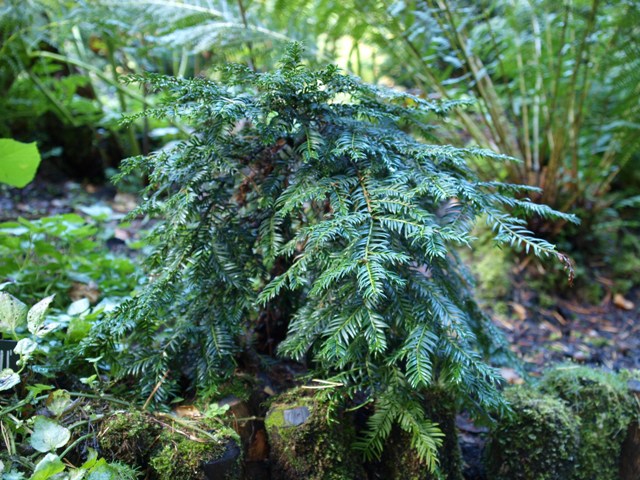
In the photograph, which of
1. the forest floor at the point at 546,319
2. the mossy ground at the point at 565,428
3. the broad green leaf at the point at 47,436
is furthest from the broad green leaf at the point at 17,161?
the mossy ground at the point at 565,428

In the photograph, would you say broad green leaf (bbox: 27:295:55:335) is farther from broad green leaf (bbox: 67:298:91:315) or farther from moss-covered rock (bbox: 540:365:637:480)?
moss-covered rock (bbox: 540:365:637:480)

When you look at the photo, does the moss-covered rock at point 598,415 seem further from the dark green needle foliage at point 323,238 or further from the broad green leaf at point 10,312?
the broad green leaf at point 10,312

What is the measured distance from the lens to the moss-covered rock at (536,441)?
162cm

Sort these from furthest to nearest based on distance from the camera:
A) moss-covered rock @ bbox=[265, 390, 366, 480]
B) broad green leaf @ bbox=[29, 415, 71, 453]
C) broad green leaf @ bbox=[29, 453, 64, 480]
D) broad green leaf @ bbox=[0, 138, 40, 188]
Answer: broad green leaf @ bbox=[0, 138, 40, 188] < moss-covered rock @ bbox=[265, 390, 366, 480] < broad green leaf @ bbox=[29, 415, 71, 453] < broad green leaf @ bbox=[29, 453, 64, 480]

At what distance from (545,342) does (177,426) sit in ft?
6.40

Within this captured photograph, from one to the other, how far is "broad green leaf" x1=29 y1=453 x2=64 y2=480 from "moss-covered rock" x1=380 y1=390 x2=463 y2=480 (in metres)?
0.85

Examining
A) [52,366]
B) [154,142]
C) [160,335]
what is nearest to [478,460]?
[160,335]

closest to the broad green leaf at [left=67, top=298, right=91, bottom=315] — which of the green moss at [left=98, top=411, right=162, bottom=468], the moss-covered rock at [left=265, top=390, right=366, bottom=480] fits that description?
the green moss at [left=98, top=411, right=162, bottom=468]

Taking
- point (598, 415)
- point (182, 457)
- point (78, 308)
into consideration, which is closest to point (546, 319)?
point (598, 415)

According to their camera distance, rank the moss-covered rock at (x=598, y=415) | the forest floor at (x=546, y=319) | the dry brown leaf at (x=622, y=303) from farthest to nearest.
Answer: the dry brown leaf at (x=622, y=303) → the forest floor at (x=546, y=319) → the moss-covered rock at (x=598, y=415)

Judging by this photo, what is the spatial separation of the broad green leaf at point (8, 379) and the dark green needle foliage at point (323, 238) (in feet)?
0.79

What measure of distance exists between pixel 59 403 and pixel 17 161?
998mm

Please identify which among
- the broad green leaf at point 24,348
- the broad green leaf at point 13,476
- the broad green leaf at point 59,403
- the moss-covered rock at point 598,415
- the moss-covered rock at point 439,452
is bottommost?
the moss-covered rock at point 598,415

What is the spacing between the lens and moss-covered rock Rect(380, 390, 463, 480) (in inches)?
Result: 57.1
